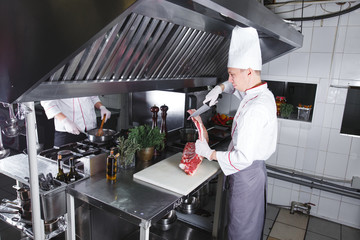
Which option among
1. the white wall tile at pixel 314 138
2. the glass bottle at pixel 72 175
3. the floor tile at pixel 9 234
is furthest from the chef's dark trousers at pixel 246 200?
the floor tile at pixel 9 234

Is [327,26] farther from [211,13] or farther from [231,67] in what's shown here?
[211,13]

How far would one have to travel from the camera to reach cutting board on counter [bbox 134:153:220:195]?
61.0 inches

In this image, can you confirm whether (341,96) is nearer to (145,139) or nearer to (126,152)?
(145,139)

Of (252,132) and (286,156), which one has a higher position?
(252,132)

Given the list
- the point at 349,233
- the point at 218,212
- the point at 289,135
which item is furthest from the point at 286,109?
the point at 218,212

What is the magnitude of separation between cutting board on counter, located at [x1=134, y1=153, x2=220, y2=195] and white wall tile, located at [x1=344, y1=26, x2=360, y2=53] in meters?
1.95

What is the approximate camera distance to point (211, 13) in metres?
1.34

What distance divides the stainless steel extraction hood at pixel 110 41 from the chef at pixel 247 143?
184 mm

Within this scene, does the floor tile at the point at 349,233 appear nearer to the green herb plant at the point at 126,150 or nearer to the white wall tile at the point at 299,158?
the white wall tile at the point at 299,158

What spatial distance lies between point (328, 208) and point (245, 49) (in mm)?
2440

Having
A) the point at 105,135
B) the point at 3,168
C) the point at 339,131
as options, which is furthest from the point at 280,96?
the point at 3,168

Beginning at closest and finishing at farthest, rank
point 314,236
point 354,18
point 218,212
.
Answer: point 218,212 → point 354,18 → point 314,236

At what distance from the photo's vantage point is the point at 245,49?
5.16 feet

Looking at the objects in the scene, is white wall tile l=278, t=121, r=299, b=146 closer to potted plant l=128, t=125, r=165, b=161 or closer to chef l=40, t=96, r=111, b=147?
potted plant l=128, t=125, r=165, b=161
